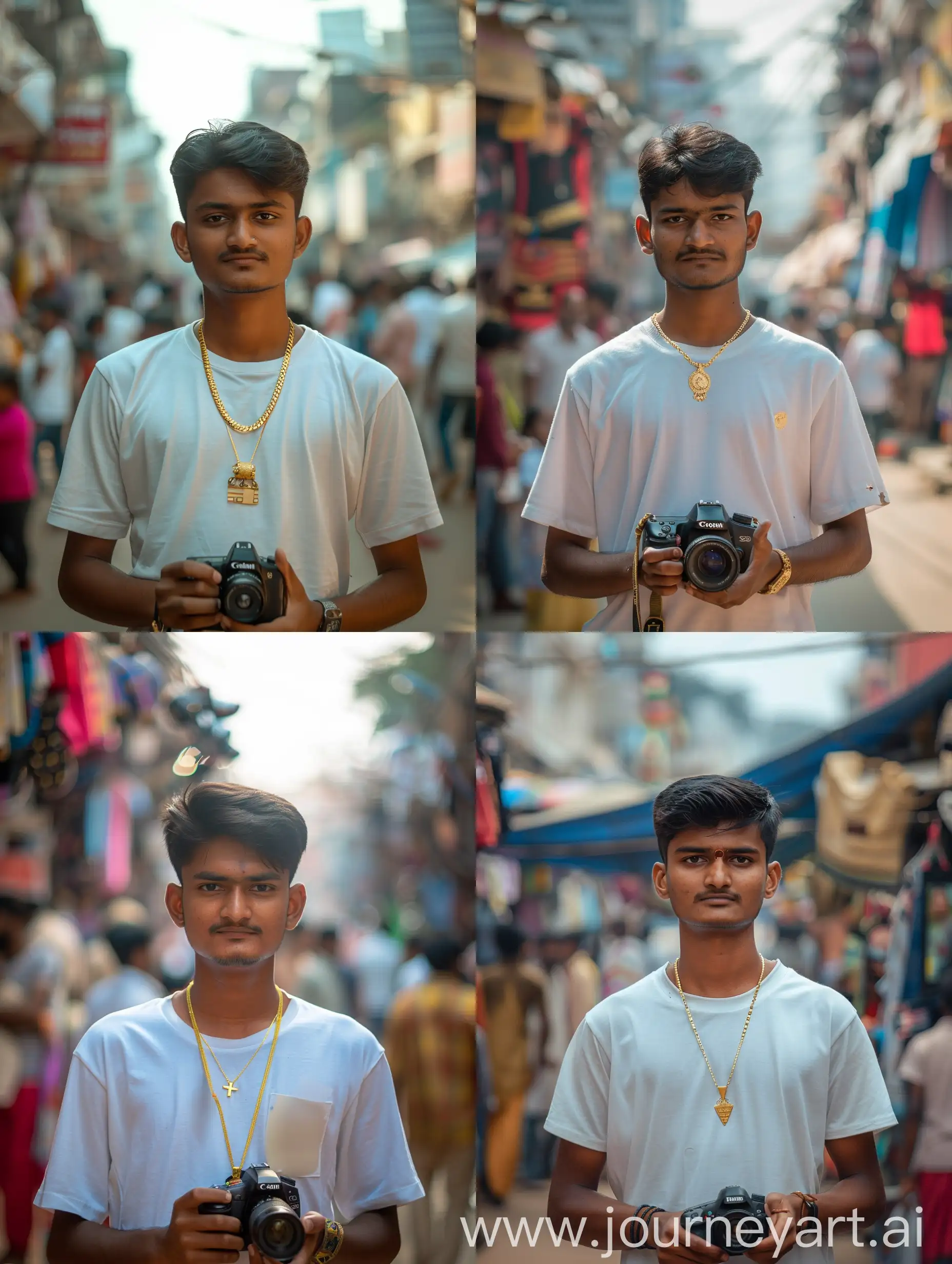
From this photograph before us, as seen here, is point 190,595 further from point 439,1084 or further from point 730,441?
point 439,1084

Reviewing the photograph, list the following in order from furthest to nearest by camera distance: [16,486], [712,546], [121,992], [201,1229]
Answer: [16,486] < [121,992] < [201,1229] < [712,546]

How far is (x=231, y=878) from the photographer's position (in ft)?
11.5

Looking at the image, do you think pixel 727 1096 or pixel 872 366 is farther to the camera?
pixel 872 366

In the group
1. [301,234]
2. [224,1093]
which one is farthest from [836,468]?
[224,1093]

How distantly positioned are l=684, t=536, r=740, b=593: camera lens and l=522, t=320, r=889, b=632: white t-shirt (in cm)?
24

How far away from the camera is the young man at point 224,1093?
11.1 feet

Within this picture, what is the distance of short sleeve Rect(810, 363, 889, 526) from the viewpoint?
3.32 metres

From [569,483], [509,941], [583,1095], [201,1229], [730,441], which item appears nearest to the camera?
[201,1229]

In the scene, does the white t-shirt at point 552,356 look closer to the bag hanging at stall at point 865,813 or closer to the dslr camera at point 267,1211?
the bag hanging at stall at point 865,813

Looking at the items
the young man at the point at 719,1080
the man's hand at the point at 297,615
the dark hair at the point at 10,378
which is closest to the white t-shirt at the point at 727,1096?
the young man at the point at 719,1080

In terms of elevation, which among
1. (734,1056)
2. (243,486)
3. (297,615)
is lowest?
(734,1056)

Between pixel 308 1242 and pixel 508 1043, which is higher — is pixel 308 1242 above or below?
below

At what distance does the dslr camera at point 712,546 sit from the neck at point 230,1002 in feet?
4.10

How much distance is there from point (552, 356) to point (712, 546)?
2.83 ft
